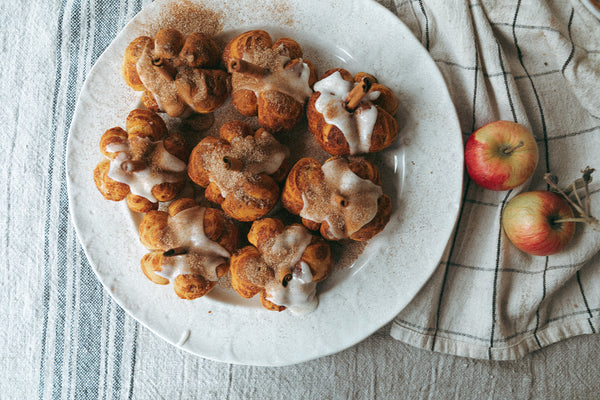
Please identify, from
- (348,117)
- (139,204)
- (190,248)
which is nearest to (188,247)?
(190,248)

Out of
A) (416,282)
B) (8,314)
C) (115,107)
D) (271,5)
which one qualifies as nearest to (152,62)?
(115,107)

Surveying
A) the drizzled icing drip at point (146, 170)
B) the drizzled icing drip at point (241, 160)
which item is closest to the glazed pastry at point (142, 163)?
the drizzled icing drip at point (146, 170)

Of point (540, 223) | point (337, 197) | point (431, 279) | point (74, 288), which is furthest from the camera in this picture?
point (74, 288)

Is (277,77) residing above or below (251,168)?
above

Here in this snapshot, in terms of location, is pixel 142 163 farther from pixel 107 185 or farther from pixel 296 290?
pixel 296 290

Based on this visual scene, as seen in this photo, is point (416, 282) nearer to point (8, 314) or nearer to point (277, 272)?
point (277, 272)

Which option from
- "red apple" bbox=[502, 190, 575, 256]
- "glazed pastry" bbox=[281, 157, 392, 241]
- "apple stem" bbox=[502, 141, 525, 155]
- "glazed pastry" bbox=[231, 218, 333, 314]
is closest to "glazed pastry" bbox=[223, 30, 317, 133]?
"glazed pastry" bbox=[281, 157, 392, 241]

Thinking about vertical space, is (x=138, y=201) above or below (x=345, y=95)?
below
